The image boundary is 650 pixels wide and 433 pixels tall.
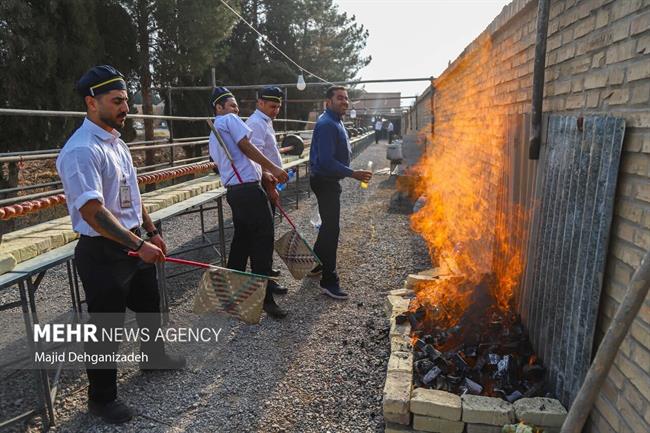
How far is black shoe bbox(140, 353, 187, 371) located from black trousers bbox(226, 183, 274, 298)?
1.13 metres

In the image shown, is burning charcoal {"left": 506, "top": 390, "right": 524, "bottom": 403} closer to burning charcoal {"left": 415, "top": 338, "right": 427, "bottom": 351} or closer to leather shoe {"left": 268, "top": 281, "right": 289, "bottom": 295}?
burning charcoal {"left": 415, "top": 338, "right": 427, "bottom": 351}

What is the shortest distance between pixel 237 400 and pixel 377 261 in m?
3.53

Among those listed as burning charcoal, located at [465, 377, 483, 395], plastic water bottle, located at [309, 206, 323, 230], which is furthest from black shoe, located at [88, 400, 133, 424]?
plastic water bottle, located at [309, 206, 323, 230]

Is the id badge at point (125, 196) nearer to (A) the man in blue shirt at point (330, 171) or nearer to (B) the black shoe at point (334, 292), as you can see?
(A) the man in blue shirt at point (330, 171)

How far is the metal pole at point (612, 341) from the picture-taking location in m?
1.52

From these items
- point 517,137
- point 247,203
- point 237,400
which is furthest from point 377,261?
point 237,400

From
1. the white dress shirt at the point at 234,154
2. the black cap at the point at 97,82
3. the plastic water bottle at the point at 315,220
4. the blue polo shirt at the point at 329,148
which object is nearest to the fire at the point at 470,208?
the blue polo shirt at the point at 329,148

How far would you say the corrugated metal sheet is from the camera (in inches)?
89.0

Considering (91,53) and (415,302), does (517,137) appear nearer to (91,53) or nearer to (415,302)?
(415,302)

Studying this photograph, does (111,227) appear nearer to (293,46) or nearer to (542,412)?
(542,412)

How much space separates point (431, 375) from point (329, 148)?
2.60 metres

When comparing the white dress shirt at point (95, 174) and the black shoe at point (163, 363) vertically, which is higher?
the white dress shirt at point (95, 174)

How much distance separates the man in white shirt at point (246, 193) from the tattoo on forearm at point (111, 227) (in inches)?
67.8

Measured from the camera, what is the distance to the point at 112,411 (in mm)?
2910
